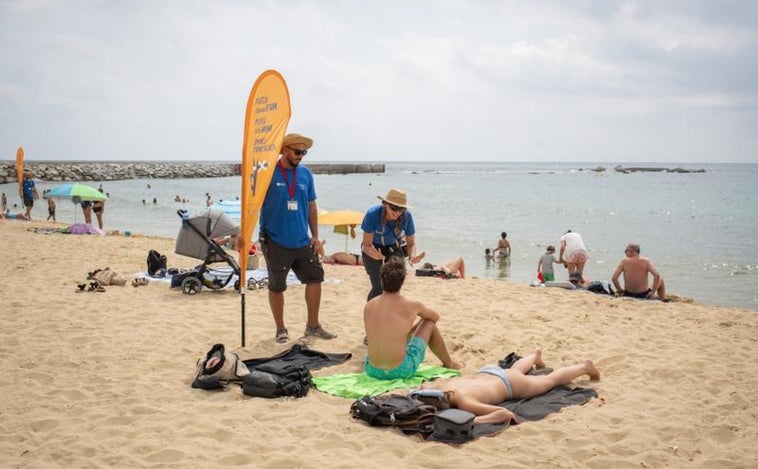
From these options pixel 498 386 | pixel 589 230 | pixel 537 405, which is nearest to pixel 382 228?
pixel 498 386

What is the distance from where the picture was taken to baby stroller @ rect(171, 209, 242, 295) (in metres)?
8.30

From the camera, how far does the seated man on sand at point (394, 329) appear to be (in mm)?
4492

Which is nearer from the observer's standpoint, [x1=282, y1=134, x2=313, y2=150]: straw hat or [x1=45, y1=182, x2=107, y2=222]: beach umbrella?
[x1=282, y1=134, x2=313, y2=150]: straw hat

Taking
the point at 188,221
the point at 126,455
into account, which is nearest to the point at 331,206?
the point at 188,221

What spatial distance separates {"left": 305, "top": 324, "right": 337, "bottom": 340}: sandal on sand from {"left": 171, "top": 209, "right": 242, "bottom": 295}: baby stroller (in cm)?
257

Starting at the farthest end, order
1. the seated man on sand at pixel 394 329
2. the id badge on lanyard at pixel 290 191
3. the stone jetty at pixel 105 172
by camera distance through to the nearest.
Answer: the stone jetty at pixel 105 172 → the id badge on lanyard at pixel 290 191 → the seated man on sand at pixel 394 329

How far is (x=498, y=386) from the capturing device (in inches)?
164

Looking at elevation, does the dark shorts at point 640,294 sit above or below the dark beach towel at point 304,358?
below

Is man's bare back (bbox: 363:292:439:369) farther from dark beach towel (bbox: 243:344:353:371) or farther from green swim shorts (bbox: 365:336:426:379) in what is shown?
dark beach towel (bbox: 243:344:353:371)

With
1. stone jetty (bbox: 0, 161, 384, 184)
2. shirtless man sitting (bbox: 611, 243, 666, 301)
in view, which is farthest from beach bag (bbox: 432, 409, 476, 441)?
stone jetty (bbox: 0, 161, 384, 184)

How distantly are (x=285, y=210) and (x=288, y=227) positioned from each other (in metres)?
0.17

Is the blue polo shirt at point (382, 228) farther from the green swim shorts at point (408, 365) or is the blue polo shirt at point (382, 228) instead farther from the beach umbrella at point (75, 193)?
the beach umbrella at point (75, 193)

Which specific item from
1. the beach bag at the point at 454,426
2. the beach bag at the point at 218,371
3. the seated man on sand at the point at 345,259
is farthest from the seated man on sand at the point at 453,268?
the beach bag at the point at 454,426

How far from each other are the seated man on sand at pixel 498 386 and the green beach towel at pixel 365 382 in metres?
0.12
